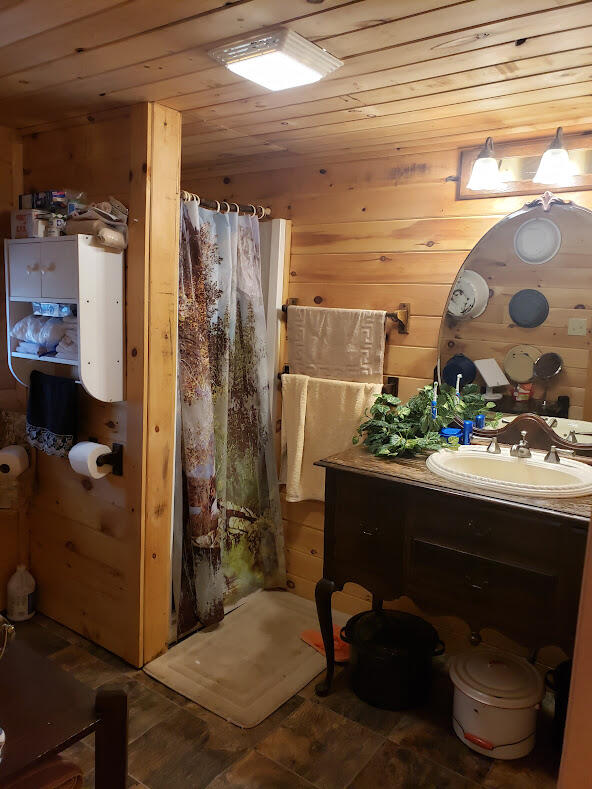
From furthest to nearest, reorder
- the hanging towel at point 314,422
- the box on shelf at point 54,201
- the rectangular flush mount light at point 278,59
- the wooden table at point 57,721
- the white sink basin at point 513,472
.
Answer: the hanging towel at point 314,422 < the box on shelf at point 54,201 < the white sink basin at point 513,472 < the rectangular flush mount light at point 278,59 < the wooden table at point 57,721

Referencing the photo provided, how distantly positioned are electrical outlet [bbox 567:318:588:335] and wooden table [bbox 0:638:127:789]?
1.79 metres

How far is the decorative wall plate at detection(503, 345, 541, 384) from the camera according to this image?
85.5 inches

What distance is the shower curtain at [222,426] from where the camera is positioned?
2.41 m

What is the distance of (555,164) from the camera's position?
1947 mm

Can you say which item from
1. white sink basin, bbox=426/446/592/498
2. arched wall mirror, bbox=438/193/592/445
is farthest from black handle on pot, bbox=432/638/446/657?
arched wall mirror, bbox=438/193/592/445

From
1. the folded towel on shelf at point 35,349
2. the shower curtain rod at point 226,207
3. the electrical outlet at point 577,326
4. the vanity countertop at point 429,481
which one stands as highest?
the shower curtain rod at point 226,207

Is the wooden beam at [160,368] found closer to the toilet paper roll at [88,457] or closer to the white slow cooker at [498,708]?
the toilet paper roll at [88,457]

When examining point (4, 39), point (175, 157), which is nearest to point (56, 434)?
point (175, 157)

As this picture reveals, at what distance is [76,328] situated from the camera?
2.11 metres

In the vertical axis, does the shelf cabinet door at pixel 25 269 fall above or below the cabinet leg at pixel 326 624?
above

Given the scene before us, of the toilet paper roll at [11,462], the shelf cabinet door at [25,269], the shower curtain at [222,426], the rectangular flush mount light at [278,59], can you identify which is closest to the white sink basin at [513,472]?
the shower curtain at [222,426]

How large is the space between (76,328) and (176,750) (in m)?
1.43

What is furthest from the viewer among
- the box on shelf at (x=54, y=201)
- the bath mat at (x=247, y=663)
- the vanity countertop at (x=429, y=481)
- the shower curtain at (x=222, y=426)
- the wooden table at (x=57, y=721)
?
the shower curtain at (x=222, y=426)

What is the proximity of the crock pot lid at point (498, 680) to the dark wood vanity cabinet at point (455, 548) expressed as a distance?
0.23 metres
